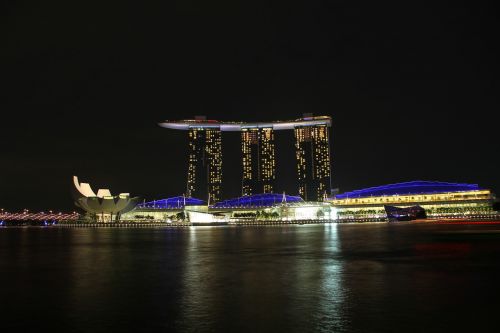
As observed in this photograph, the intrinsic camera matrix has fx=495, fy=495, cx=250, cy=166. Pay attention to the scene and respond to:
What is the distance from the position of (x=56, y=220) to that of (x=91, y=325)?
127165 millimetres

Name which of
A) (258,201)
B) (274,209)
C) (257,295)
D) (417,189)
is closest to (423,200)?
(417,189)

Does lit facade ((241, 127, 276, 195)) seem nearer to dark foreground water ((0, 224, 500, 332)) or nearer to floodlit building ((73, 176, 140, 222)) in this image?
floodlit building ((73, 176, 140, 222))

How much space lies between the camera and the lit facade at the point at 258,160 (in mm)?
159250

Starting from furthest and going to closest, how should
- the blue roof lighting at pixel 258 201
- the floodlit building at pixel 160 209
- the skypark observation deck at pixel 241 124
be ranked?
the skypark observation deck at pixel 241 124
the floodlit building at pixel 160 209
the blue roof lighting at pixel 258 201

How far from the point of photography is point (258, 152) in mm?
160625

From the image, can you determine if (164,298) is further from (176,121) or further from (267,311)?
(176,121)

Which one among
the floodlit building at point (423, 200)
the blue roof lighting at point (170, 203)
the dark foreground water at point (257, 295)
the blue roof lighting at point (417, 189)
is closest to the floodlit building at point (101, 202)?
the blue roof lighting at point (170, 203)

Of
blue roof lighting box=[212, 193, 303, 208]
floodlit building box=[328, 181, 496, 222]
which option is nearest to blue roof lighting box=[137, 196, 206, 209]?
blue roof lighting box=[212, 193, 303, 208]

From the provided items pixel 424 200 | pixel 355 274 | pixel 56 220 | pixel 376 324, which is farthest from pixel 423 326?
pixel 56 220

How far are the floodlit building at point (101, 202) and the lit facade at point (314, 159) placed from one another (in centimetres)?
5482

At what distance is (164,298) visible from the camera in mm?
10734

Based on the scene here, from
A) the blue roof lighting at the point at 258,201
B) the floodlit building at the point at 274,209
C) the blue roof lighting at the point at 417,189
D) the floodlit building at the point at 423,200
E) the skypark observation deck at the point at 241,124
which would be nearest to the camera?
the floodlit building at the point at 423,200

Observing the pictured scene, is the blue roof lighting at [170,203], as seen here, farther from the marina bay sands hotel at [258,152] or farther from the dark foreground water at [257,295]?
the dark foreground water at [257,295]

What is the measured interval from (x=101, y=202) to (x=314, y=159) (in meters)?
65.8
